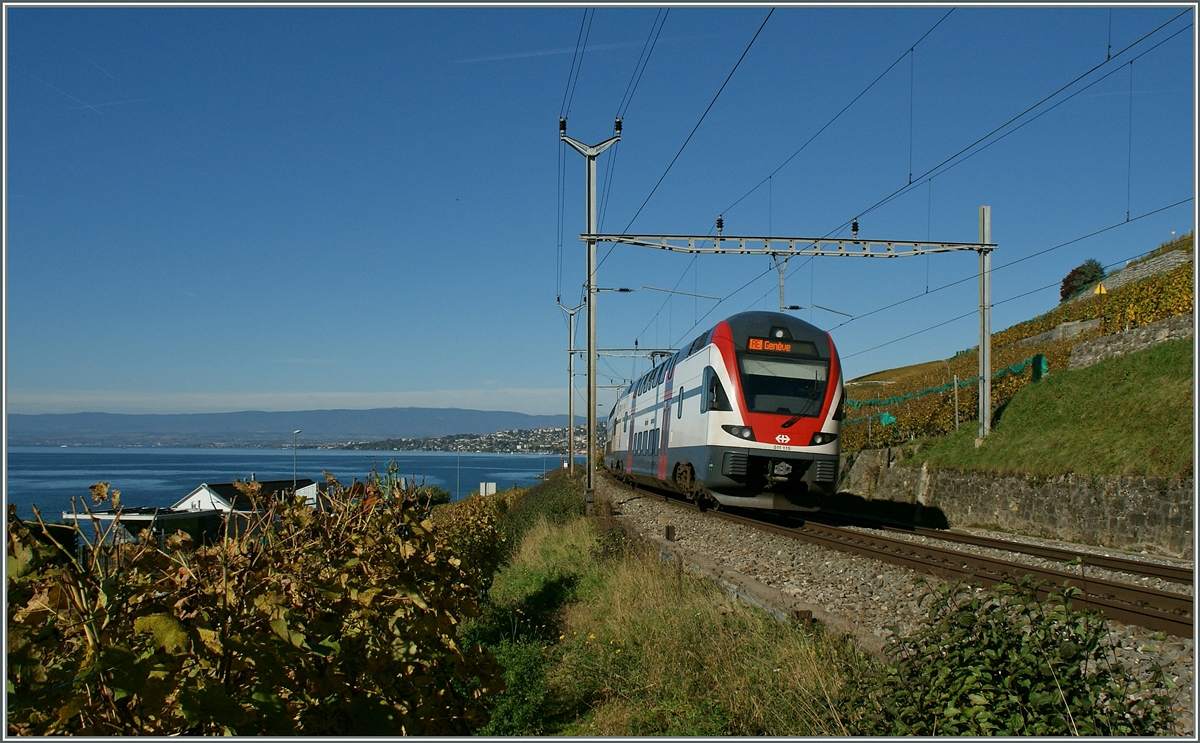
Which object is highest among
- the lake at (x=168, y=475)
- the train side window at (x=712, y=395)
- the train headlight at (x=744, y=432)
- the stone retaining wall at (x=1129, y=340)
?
the stone retaining wall at (x=1129, y=340)

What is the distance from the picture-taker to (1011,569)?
1048 centimetres

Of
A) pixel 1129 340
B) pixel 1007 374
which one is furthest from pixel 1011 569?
pixel 1007 374

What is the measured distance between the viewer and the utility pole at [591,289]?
2056 cm

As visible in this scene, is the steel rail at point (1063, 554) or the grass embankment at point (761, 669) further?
the steel rail at point (1063, 554)

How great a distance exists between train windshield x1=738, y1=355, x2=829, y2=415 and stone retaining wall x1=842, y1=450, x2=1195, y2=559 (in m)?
5.66

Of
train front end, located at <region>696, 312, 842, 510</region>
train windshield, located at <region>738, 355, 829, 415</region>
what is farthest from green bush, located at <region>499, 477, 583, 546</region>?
train windshield, located at <region>738, 355, 829, 415</region>

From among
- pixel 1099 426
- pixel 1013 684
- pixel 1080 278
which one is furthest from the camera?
pixel 1080 278

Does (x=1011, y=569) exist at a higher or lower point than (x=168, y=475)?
higher

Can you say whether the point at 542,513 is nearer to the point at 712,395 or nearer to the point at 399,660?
the point at 712,395

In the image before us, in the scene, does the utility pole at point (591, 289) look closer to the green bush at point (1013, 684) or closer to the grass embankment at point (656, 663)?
the grass embankment at point (656, 663)

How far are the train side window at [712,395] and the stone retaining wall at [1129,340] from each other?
1210 centimetres

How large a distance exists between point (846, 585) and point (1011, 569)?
2.32m

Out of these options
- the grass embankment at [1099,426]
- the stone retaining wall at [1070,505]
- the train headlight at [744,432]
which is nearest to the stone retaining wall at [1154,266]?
the grass embankment at [1099,426]

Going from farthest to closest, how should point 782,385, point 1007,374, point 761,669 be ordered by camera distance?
point 1007,374
point 782,385
point 761,669
